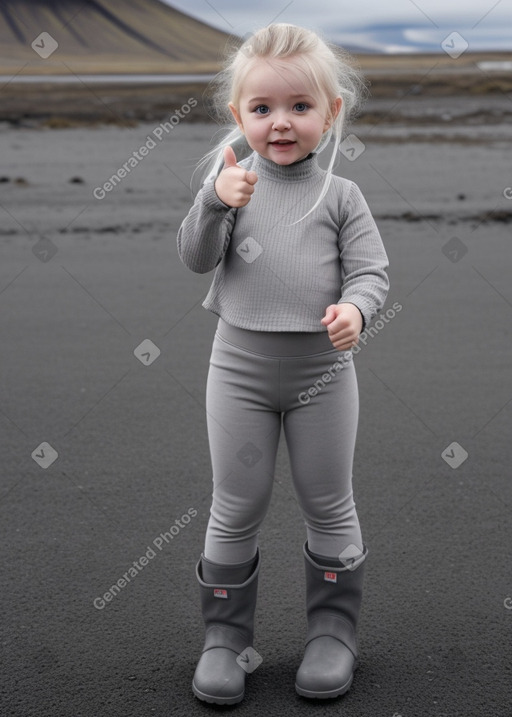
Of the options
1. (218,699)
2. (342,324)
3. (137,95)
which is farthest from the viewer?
(137,95)

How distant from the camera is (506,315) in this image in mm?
5785

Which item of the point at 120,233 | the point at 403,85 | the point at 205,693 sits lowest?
the point at 205,693

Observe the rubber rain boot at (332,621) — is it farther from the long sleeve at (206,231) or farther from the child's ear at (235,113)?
the child's ear at (235,113)

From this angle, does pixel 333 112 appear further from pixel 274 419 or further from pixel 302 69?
pixel 274 419

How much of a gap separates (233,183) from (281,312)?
328 mm

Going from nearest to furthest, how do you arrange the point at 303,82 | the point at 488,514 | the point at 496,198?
the point at 303,82 → the point at 488,514 → the point at 496,198

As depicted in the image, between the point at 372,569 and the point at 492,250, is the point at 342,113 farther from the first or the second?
the point at 492,250

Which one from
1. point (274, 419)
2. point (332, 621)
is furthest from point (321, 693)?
point (274, 419)

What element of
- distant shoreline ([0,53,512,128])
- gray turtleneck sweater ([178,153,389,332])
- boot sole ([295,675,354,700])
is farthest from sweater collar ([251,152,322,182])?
distant shoreline ([0,53,512,128])

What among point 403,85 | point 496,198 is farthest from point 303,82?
point 403,85

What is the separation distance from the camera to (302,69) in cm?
214

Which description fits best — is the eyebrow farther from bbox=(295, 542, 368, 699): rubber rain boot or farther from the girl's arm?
bbox=(295, 542, 368, 699): rubber rain boot

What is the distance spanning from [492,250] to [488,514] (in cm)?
474

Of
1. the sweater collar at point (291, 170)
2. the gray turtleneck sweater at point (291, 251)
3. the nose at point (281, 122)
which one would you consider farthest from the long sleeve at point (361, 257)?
the nose at point (281, 122)
